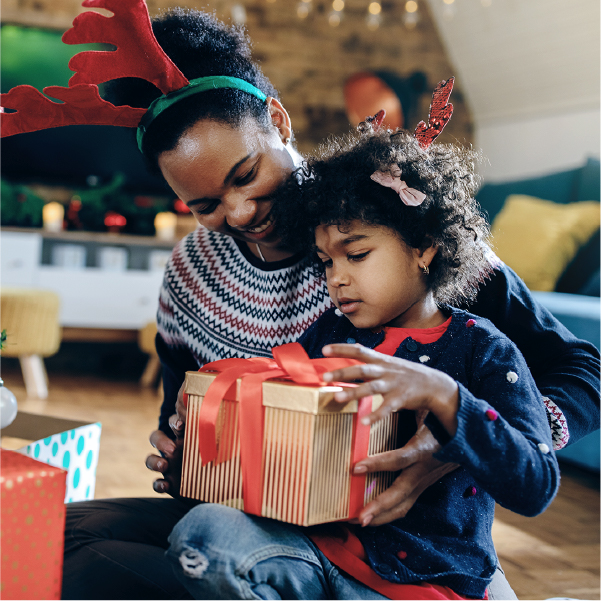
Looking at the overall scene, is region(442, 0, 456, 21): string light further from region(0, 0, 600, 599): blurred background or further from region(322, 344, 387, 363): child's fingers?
region(322, 344, 387, 363): child's fingers

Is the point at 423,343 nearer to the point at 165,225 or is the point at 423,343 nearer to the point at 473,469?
the point at 473,469

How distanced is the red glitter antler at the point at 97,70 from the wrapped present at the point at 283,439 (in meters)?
0.45

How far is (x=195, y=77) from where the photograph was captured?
Answer: 993mm

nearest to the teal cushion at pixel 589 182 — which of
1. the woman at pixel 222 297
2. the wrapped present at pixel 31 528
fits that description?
the woman at pixel 222 297

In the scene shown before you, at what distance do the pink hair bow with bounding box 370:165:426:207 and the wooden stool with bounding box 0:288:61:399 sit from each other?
7.64 ft

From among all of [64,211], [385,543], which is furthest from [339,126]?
[385,543]

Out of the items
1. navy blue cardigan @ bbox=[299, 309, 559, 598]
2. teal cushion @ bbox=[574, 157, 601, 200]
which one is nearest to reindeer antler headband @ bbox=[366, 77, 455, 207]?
navy blue cardigan @ bbox=[299, 309, 559, 598]

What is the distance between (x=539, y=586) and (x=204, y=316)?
88 cm

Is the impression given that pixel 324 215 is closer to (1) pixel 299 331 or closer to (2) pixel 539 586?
(1) pixel 299 331

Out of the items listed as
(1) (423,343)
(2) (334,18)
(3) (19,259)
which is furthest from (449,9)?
(1) (423,343)

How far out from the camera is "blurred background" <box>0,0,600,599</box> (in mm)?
2834

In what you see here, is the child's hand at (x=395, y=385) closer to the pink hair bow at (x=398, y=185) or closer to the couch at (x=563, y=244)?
the pink hair bow at (x=398, y=185)

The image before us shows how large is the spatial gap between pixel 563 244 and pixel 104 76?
2134 millimetres

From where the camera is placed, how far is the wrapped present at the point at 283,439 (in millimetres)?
622
